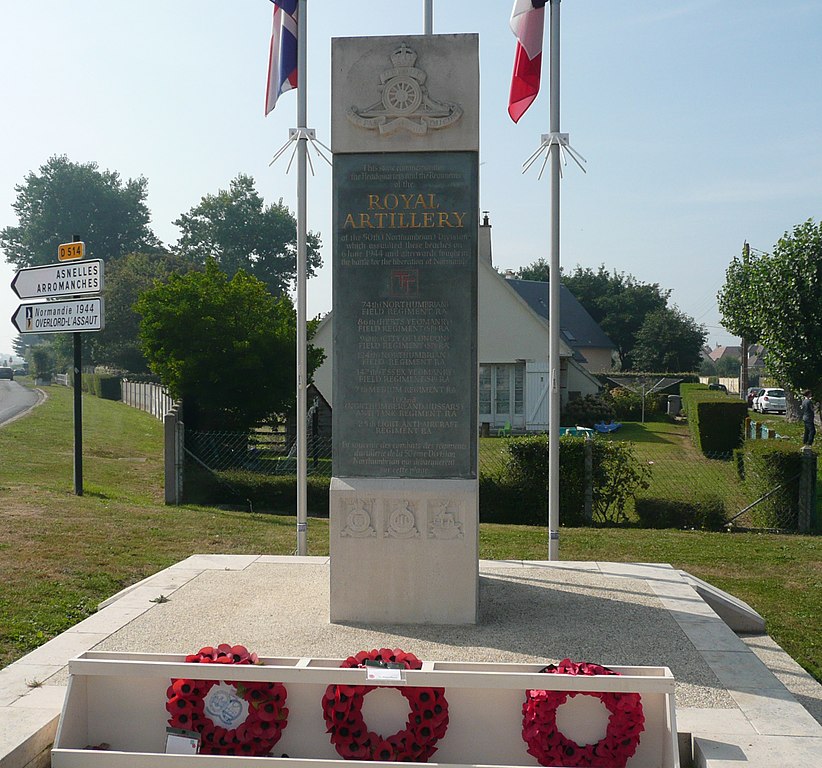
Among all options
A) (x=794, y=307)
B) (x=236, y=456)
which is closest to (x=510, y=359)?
(x=794, y=307)

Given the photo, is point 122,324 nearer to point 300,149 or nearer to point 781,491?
point 781,491

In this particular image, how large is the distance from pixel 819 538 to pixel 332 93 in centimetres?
971

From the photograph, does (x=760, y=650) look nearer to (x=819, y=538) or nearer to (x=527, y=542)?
(x=527, y=542)

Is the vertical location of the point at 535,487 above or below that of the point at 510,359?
below

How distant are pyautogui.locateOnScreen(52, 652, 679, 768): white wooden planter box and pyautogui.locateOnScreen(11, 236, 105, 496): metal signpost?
971 centimetres

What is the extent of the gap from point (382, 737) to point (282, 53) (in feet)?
21.3

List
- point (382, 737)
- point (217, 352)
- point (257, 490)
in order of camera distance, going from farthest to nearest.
→ 1. point (217, 352)
2. point (257, 490)
3. point (382, 737)

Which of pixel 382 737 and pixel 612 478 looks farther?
pixel 612 478

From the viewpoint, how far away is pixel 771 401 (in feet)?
142

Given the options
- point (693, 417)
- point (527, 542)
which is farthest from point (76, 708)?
point (693, 417)

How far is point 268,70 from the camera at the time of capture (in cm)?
866

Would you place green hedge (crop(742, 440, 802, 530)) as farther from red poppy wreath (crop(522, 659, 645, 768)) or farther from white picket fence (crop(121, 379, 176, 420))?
white picket fence (crop(121, 379, 176, 420))

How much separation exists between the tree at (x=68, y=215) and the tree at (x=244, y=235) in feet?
15.4

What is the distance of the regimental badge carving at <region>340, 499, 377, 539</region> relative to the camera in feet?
21.5
